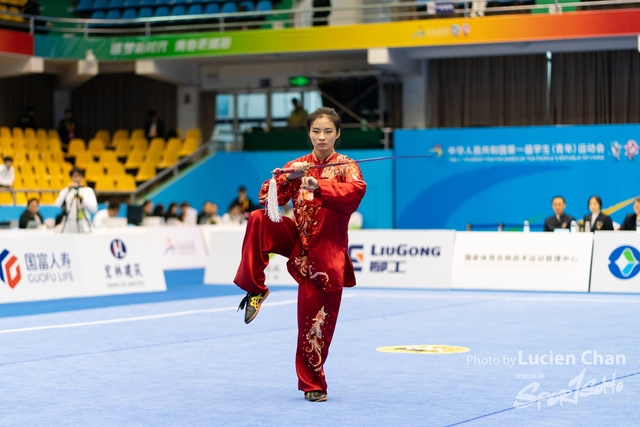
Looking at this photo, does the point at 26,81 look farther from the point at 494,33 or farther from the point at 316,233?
the point at 316,233

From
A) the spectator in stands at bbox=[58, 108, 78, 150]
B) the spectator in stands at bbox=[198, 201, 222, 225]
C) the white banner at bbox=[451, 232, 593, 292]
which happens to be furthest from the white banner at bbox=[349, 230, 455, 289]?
the spectator in stands at bbox=[58, 108, 78, 150]

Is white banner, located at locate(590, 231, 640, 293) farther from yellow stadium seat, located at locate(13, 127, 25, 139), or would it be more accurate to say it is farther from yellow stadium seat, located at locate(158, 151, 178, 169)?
yellow stadium seat, located at locate(13, 127, 25, 139)

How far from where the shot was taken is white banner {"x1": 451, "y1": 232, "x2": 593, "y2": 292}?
1541cm

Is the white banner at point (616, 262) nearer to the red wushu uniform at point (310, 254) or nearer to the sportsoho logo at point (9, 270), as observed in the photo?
the sportsoho logo at point (9, 270)

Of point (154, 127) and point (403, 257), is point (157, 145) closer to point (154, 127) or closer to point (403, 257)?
point (154, 127)

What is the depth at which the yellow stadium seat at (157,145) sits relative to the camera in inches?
1121

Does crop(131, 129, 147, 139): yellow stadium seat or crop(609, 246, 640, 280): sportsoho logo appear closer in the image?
crop(609, 246, 640, 280): sportsoho logo

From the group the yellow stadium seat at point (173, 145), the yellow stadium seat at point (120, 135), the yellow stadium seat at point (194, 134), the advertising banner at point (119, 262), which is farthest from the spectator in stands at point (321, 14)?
the advertising banner at point (119, 262)

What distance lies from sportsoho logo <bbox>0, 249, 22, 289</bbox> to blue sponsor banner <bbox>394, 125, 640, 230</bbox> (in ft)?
41.5

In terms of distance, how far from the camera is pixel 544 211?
79.1 ft

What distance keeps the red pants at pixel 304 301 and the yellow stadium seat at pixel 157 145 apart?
22279 millimetres

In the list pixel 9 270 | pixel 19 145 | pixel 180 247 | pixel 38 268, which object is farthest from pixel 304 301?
pixel 19 145

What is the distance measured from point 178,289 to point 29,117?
43.8 ft

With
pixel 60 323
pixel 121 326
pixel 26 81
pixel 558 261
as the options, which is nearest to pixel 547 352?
pixel 121 326
